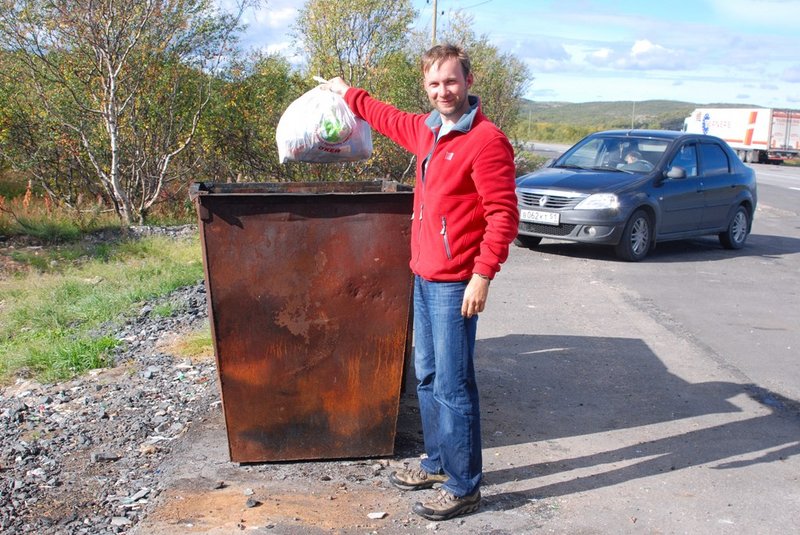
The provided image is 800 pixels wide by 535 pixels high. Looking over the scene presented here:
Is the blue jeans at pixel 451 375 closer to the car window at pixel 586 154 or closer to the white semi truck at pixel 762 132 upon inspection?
the car window at pixel 586 154

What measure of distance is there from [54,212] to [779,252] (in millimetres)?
10886

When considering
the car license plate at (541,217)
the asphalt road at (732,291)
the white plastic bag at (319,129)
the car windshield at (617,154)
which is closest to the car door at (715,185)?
the asphalt road at (732,291)

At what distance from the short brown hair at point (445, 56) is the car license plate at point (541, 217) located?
25.2 ft

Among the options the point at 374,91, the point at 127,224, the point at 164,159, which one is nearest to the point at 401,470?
the point at 127,224

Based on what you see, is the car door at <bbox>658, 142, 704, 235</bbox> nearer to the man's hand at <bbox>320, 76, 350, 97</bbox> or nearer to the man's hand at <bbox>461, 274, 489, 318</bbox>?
the man's hand at <bbox>320, 76, 350, 97</bbox>

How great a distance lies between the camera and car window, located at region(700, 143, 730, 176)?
501 inches

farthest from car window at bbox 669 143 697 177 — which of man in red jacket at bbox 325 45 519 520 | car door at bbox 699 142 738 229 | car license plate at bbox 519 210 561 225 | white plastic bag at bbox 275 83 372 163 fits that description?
man in red jacket at bbox 325 45 519 520

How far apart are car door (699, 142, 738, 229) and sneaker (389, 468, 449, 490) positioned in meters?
9.37

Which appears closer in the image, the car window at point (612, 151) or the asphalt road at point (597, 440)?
the asphalt road at point (597, 440)

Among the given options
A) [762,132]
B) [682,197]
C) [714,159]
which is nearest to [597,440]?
[682,197]

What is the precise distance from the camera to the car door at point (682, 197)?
11.9 metres

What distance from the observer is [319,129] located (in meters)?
4.78

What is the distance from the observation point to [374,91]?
51.4 feet

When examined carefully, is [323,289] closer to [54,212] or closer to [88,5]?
[88,5]
